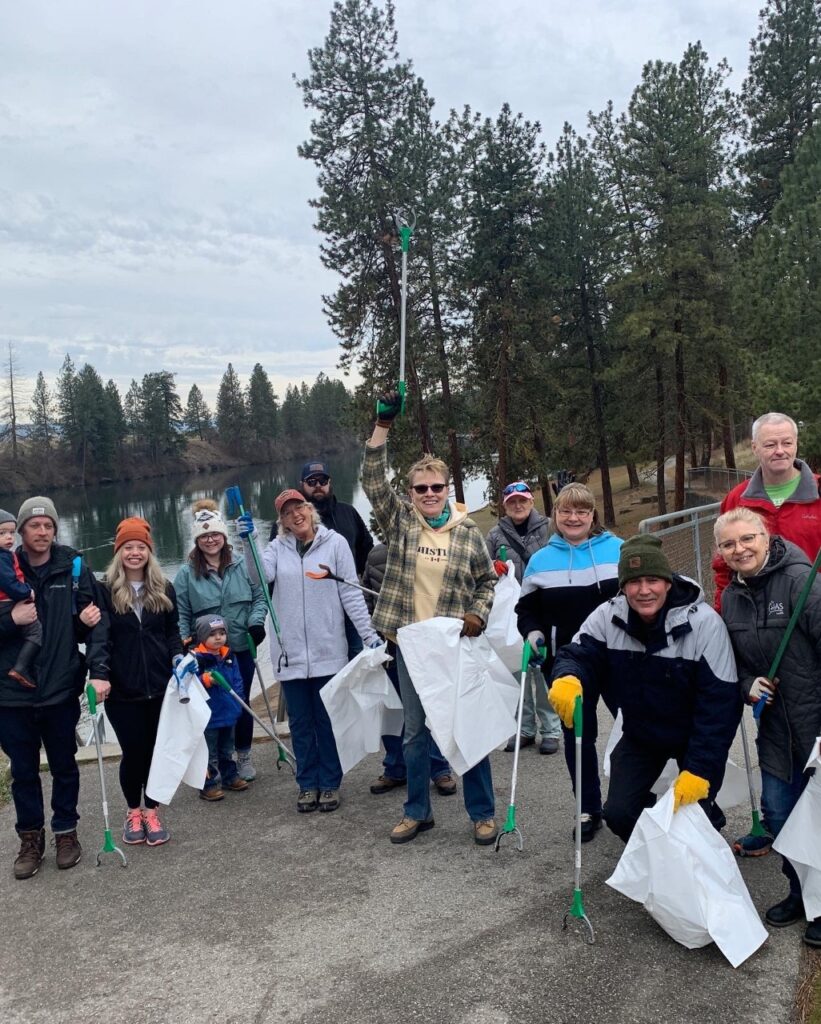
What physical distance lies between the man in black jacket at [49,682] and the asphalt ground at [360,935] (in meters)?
0.22

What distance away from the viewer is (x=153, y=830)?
16.1ft

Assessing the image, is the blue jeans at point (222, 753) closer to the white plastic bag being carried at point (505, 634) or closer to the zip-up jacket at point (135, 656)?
the zip-up jacket at point (135, 656)

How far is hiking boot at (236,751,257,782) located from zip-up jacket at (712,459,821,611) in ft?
11.0

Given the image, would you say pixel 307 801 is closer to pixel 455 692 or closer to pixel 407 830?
pixel 407 830

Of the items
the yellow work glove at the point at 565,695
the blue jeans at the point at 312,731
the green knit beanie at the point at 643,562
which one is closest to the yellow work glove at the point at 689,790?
the yellow work glove at the point at 565,695

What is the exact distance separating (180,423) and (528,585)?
9661 centimetres

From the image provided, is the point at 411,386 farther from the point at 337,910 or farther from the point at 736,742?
the point at 337,910

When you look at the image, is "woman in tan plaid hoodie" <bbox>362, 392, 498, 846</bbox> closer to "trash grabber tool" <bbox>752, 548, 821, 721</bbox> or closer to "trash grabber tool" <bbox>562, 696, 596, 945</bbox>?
"trash grabber tool" <bbox>562, 696, 596, 945</bbox>

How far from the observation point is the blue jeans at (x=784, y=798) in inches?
137

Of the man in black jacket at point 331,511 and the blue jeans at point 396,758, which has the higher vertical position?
the man in black jacket at point 331,511

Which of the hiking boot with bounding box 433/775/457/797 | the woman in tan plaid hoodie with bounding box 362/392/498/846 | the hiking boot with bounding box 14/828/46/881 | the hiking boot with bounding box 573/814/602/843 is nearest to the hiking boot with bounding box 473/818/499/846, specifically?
the woman in tan plaid hoodie with bounding box 362/392/498/846

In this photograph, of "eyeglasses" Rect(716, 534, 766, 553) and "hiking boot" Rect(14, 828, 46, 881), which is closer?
"eyeglasses" Rect(716, 534, 766, 553)

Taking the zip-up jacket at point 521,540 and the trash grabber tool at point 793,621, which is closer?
the trash grabber tool at point 793,621

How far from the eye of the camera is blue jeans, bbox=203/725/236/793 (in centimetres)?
563
